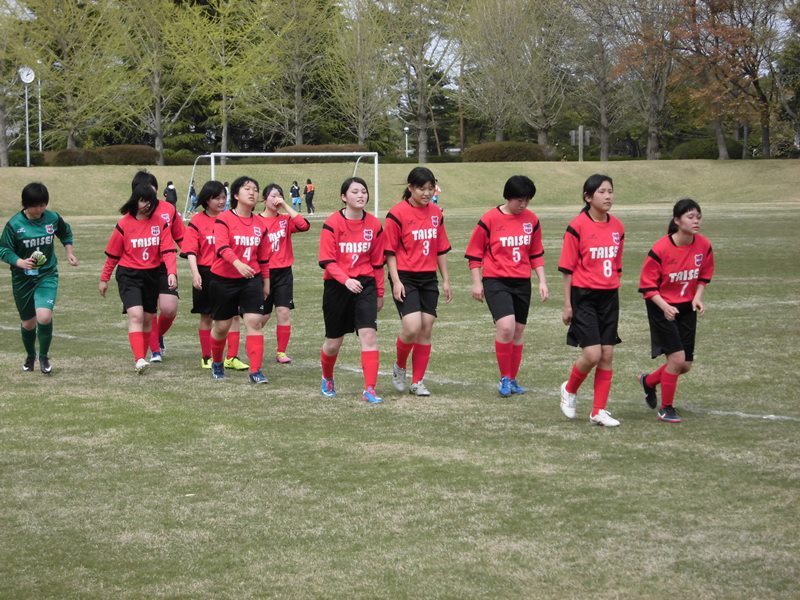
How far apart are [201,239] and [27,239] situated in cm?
170

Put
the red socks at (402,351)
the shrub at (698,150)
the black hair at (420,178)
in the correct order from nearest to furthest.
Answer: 1. the black hair at (420,178)
2. the red socks at (402,351)
3. the shrub at (698,150)

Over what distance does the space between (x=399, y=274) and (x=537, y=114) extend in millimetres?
66279

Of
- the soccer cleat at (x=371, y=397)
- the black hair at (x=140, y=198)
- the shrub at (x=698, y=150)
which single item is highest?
the shrub at (x=698, y=150)

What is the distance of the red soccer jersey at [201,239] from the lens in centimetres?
1120

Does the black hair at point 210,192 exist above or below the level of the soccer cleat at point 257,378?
above

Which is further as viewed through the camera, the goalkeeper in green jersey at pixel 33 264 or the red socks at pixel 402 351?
the goalkeeper in green jersey at pixel 33 264

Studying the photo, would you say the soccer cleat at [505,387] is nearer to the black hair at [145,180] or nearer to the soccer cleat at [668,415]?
the soccer cleat at [668,415]

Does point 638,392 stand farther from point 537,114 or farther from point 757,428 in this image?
point 537,114

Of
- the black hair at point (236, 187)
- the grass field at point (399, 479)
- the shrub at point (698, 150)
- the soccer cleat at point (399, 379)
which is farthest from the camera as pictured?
the shrub at point (698, 150)

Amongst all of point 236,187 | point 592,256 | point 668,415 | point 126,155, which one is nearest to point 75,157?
point 126,155

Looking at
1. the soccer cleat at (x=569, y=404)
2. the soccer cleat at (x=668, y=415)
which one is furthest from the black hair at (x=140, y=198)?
the soccer cleat at (x=668, y=415)

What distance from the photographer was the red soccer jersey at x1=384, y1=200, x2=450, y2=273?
9.52 meters

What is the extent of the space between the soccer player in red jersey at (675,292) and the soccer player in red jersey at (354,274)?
2269mm

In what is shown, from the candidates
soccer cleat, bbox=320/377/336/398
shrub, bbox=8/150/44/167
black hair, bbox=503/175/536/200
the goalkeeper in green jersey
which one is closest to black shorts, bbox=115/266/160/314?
the goalkeeper in green jersey
